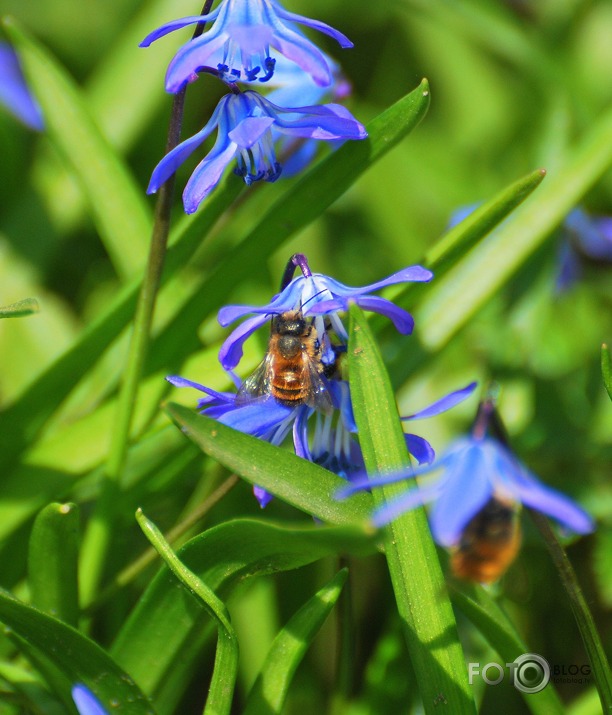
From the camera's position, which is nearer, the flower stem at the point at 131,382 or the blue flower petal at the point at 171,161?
the blue flower petal at the point at 171,161

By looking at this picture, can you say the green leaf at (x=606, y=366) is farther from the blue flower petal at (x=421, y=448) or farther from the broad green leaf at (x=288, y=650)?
the broad green leaf at (x=288, y=650)

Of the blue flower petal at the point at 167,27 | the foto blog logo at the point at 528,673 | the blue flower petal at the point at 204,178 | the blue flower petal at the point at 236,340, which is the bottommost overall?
the foto blog logo at the point at 528,673

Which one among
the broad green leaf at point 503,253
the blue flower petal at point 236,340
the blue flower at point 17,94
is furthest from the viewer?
the blue flower at point 17,94

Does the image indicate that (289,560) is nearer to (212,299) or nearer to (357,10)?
(212,299)

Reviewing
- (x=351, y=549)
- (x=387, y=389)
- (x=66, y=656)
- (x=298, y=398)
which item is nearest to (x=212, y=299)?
(x=298, y=398)

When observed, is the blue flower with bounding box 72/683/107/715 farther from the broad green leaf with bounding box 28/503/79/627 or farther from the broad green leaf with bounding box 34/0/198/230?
the broad green leaf with bounding box 34/0/198/230

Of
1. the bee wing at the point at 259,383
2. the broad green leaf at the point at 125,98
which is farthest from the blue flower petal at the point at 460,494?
the broad green leaf at the point at 125,98

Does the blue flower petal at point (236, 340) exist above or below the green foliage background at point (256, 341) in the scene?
above
